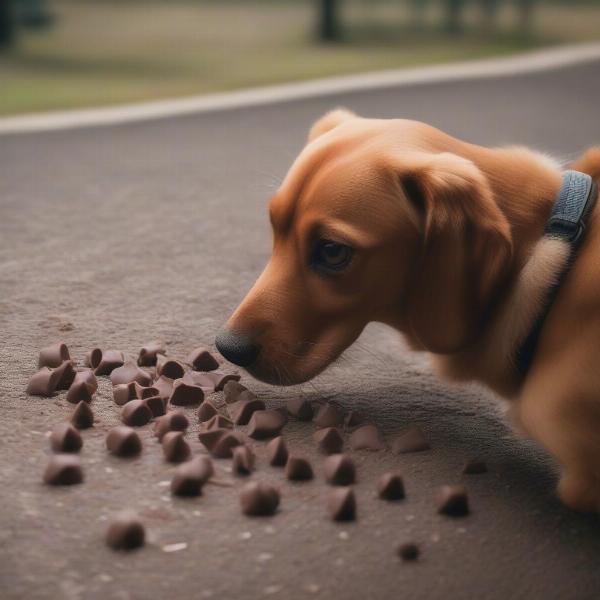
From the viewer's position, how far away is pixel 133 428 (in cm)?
256

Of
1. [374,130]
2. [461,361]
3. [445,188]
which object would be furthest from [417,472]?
[374,130]

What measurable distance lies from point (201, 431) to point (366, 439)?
0.44m

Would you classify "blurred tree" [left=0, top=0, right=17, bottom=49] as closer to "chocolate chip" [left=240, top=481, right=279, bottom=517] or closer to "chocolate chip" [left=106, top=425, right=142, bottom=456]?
"chocolate chip" [left=106, top=425, right=142, bottom=456]

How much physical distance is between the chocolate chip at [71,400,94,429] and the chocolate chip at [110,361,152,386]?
27cm

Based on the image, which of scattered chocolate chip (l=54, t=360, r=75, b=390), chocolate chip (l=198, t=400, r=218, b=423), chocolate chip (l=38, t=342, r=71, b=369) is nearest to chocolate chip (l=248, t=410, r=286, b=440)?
chocolate chip (l=198, t=400, r=218, b=423)

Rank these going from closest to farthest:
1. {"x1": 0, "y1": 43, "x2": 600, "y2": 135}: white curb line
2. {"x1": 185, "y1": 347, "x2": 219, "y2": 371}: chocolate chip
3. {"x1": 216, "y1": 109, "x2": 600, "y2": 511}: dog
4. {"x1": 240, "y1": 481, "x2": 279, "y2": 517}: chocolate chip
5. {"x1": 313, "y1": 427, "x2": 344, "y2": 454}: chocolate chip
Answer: {"x1": 240, "y1": 481, "x2": 279, "y2": 517}: chocolate chip < {"x1": 216, "y1": 109, "x2": 600, "y2": 511}: dog < {"x1": 313, "y1": 427, "x2": 344, "y2": 454}: chocolate chip < {"x1": 185, "y1": 347, "x2": 219, "y2": 371}: chocolate chip < {"x1": 0, "y1": 43, "x2": 600, "y2": 135}: white curb line

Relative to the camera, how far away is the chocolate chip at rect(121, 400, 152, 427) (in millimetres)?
2555

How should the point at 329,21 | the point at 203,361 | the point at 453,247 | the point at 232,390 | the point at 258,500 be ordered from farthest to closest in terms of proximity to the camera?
the point at 329,21
the point at 203,361
the point at 232,390
the point at 453,247
the point at 258,500

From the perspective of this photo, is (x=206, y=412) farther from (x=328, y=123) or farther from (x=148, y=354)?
(x=328, y=123)

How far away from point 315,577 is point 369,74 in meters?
8.80

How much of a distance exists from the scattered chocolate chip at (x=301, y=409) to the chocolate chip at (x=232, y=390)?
0.16m

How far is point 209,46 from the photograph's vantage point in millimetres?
12625

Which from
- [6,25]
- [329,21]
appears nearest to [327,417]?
[6,25]

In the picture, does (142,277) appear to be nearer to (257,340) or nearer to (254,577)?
(257,340)
